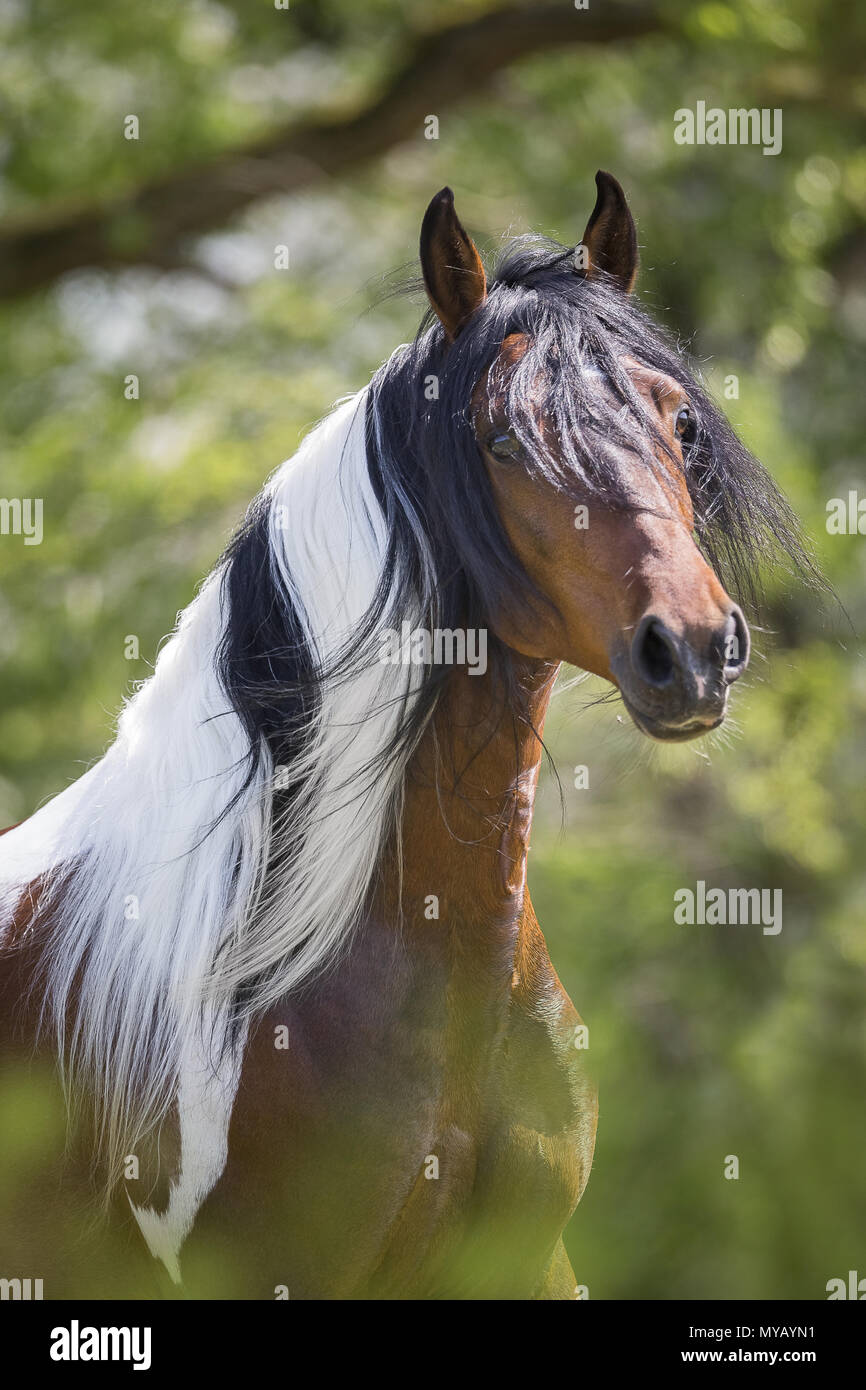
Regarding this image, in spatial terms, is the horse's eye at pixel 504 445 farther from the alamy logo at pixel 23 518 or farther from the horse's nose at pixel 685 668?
the alamy logo at pixel 23 518

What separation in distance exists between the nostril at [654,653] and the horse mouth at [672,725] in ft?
0.17

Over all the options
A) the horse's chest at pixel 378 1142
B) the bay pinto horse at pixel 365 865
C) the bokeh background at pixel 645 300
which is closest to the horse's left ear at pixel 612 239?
the bay pinto horse at pixel 365 865

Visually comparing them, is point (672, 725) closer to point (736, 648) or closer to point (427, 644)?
point (736, 648)

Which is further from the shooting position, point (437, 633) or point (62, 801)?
point (62, 801)

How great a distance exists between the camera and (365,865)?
211cm

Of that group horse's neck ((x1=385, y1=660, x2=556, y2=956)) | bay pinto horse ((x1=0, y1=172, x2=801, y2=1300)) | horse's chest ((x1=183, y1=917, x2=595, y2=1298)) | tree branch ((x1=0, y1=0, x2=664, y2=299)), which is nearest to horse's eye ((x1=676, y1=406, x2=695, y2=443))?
bay pinto horse ((x1=0, y1=172, x2=801, y2=1300))

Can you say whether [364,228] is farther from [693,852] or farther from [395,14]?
[693,852]

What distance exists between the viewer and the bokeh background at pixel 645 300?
7.32 m

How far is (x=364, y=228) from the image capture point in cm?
970

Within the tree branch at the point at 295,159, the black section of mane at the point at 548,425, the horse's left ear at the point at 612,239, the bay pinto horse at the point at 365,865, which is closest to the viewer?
the black section of mane at the point at 548,425

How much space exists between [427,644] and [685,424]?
0.52m

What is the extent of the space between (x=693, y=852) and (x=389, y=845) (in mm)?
8131

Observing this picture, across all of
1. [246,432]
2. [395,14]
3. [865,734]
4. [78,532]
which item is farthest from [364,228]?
[865,734]
